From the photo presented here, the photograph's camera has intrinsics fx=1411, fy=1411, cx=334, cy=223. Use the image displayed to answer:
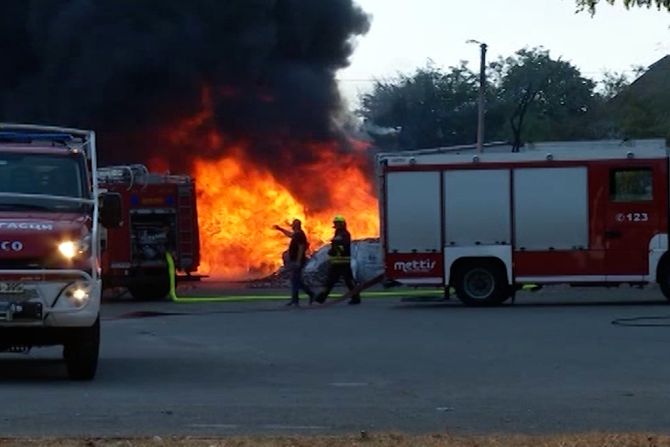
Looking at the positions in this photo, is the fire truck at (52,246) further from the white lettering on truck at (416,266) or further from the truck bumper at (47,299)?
the white lettering on truck at (416,266)

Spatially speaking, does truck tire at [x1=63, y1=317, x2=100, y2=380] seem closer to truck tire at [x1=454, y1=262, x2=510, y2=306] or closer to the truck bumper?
the truck bumper

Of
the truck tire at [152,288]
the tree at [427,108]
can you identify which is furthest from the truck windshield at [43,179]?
the tree at [427,108]

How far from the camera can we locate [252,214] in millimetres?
33219

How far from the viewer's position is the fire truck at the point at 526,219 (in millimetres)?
22734

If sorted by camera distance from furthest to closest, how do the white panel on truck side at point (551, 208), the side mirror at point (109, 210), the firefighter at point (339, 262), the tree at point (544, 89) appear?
the tree at point (544, 89), the firefighter at point (339, 262), the white panel on truck side at point (551, 208), the side mirror at point (109, 210)

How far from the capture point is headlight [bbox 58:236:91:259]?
11814 mm

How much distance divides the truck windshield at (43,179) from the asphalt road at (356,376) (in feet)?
5.21

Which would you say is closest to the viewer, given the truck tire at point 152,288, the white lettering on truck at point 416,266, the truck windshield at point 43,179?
the truck windshield at point 43,179

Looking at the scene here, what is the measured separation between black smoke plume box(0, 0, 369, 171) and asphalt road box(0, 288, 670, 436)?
44.3 ft

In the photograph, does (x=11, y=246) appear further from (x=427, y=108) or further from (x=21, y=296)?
(x=427, y=108)

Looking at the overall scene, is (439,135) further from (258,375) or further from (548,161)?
(258,375)

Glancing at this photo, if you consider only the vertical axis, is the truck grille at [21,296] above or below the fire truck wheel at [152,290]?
above

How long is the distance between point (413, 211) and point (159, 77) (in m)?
12.8

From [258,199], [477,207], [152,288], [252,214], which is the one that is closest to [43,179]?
[477,207]
